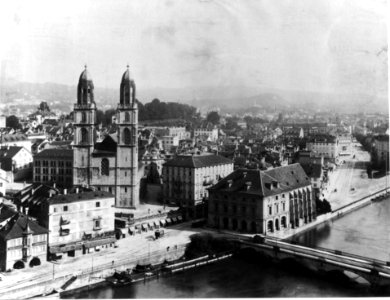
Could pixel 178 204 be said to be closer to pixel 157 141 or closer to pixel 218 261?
pixel 218 261

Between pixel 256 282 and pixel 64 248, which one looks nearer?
pixel 256 282

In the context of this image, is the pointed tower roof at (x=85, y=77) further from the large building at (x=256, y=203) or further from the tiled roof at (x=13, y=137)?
the tiled roof at (x=13, y=137)

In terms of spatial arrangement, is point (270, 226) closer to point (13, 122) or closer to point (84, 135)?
point (84, 135)

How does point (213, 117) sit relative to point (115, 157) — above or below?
above

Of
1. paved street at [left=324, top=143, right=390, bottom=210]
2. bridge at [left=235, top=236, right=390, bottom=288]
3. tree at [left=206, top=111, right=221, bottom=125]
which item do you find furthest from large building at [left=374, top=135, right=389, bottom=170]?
tree at [left=206, top=111, right=221, bottom=125]

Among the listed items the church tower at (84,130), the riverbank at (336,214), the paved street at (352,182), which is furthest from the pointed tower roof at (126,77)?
the paved street at (352,182)

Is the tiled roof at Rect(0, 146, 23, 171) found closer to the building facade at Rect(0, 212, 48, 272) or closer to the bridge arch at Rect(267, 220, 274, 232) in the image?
the building facade at Rect(0, 212, 48, 272)

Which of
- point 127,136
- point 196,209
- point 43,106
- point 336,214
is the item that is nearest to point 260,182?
point 196,209
